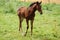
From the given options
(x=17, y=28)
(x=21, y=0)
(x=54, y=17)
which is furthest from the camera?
(x=21, y=0)

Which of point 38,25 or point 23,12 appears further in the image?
point 38,25

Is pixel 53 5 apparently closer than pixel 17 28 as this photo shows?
No

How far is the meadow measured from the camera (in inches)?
388

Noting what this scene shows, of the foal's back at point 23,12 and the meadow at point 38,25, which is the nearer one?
the foal's back at point 23,12

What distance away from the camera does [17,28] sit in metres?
11.2

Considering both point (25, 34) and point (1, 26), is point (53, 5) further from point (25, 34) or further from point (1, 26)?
point (25, 34)

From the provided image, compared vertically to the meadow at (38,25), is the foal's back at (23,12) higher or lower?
higher

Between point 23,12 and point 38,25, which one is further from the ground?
point 23,12

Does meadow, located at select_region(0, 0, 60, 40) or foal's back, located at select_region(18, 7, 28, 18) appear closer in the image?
foal's back, located at select_region(18, 7, 28, 18)

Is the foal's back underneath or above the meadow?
above

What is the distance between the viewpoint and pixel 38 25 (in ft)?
40.1

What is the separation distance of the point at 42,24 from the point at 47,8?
4.31 meters

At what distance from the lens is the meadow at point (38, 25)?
32.3 feet

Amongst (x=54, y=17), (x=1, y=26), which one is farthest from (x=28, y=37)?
(x=54, y=17)
